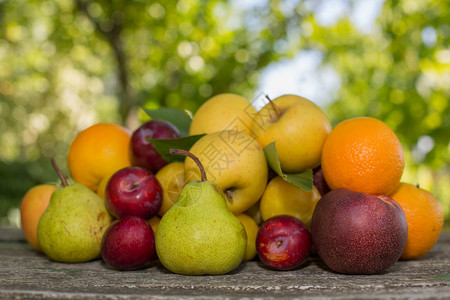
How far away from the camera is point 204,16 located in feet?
11.0

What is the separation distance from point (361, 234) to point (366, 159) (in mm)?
204

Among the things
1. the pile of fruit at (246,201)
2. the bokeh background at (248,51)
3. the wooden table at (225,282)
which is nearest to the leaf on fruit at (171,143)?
the pile of fruit at (246,201)

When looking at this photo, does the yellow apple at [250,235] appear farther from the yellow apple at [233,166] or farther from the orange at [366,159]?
the orange at [366,159]

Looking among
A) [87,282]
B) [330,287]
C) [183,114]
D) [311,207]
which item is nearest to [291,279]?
[330,287]

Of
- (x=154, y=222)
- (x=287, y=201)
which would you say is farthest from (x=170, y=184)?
(x=287, y=201)

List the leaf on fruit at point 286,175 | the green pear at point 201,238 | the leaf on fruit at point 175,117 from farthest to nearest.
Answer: the leaf on fruit at point 175,117
the leaf on fruit at point 286,175
the green pear at point 201,238

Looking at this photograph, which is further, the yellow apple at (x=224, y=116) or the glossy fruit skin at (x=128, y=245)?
the yellow apple at (x=224, y=116)

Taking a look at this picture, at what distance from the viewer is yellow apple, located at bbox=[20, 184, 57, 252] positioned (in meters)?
1.29

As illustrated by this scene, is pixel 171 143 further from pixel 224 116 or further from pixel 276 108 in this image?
pixel 276 108

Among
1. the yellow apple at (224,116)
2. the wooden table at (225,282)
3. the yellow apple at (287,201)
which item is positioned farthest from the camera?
the yellow apple at (224,116)

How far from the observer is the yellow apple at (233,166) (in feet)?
3.43

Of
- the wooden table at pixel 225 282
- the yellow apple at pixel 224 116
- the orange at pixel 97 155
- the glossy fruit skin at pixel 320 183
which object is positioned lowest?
the wooden table at pixel 225 282

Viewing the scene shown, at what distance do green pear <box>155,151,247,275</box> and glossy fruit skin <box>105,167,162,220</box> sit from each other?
14cm

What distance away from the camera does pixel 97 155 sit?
1.32m
